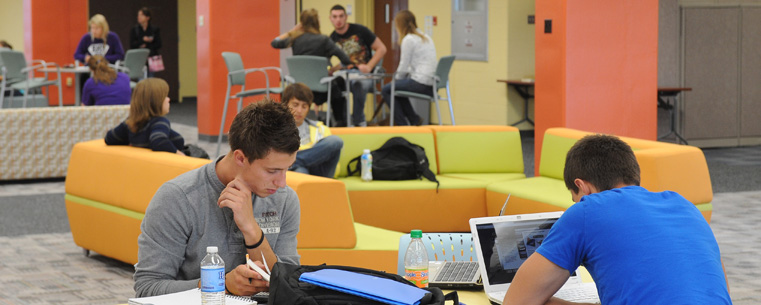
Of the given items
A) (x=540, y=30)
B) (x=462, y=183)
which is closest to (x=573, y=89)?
(x=540, y=30)

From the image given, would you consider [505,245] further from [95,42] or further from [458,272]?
[95,42]

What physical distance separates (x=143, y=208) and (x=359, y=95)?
521cm

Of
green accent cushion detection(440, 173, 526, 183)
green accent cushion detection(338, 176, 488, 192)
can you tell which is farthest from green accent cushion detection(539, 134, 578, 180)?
green accent cushion detection(338, 176, 488, 192)

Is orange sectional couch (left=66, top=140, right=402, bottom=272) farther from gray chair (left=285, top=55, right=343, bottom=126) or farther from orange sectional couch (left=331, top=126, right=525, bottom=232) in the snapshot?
gray chair (left=285, top=55, right=343, bottom=126)

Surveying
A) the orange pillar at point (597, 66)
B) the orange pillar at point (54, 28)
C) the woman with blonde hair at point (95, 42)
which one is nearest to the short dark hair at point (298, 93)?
the orange pillar at point (597, 66)

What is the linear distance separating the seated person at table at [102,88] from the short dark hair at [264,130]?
7627mm

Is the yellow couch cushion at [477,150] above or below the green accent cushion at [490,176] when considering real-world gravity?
above

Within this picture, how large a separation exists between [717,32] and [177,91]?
11581 millimetres

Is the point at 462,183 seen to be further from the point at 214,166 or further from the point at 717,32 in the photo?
the point at 717,32

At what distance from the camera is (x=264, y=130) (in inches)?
93.8

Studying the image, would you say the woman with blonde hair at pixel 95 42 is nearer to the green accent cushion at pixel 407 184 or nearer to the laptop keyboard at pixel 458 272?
the green accent cushion at pixel 407 184

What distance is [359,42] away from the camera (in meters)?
9.97

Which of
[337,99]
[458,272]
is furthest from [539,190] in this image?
[337,99]

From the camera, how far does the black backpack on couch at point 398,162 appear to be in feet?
20.5
